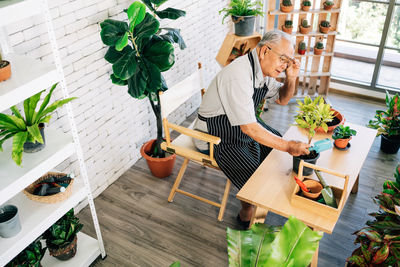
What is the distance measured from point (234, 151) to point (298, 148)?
0.54 metres

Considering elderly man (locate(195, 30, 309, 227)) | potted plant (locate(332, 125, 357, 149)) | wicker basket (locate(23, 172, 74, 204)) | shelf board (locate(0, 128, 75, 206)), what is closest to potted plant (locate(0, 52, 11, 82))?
shelf board (locate(0, 128, 75, 206))

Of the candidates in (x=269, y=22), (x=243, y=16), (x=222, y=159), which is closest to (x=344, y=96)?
(x=269, y=22)

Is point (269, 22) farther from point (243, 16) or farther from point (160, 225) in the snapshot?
point (160, 225)

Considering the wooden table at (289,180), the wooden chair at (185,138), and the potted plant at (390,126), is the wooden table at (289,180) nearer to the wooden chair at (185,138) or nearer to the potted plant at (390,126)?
the wooden chair at (185,138)

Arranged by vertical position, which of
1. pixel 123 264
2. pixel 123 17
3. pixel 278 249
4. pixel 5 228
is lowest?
pixel 123 264

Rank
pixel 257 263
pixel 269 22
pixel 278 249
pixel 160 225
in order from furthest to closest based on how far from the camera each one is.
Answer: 1. pixel 269 22
2. pixel 160 225
3. pixel 257 263
4. pixel 278 249

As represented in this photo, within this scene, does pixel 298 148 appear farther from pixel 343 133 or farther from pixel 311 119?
pixel 343 133

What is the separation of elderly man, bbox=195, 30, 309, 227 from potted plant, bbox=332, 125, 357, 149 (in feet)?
1.10

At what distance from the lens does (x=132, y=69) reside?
262cm

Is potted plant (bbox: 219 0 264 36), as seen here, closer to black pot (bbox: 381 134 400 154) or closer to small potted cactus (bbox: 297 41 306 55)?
small potted cactus (bbox: 297 41 306 55)

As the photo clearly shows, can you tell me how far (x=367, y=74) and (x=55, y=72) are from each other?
4.13 meters

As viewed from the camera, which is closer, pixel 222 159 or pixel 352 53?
pixel 222 159

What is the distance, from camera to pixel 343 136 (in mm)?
2375

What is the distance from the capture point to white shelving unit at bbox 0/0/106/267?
170 centimetres
